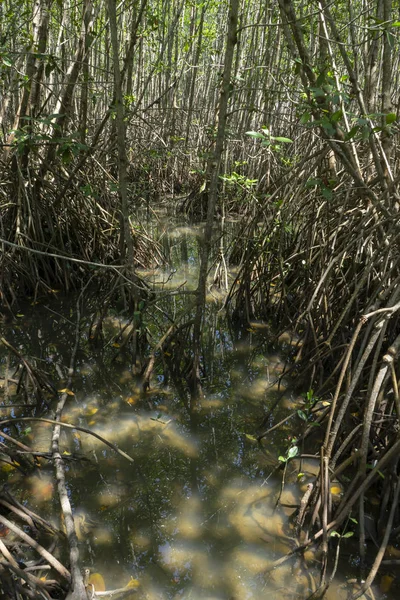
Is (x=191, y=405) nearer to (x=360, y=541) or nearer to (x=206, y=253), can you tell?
(x=206, y=253)

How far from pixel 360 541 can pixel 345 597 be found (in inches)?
7.5

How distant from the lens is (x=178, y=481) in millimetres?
2232

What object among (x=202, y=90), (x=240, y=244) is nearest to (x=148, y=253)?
(x=240, y=244)

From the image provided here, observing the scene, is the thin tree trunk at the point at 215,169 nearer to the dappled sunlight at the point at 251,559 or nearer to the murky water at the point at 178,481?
the murky water at the point at 178,481

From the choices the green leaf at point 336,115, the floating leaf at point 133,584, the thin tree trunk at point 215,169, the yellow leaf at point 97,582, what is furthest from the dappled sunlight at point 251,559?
the green leaf at point 336,115

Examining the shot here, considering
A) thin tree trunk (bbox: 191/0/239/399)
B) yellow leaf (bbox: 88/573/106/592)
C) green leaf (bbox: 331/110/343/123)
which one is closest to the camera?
yellow leaf (bbox: 88/573/106/592)

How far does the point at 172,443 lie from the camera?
2.49 meters

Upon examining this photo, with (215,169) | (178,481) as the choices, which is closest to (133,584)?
(178,481)

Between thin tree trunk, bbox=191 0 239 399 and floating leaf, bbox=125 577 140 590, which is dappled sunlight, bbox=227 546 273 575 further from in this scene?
thin tree trunk, bbox=191 0 239 399

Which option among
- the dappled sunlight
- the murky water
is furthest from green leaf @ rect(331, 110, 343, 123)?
the dappled sunlight

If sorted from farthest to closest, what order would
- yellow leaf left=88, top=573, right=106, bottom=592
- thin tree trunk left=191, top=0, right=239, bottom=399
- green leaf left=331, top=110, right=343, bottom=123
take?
thin tree trunk left=191, top=0, right=239, bottom=399, green leaf left=331, top=110, right=343, bottom=123, yellow leaf left=88, top=573, right=106, bottom=592

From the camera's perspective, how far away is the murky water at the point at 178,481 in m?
1.78

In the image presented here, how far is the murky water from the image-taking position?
1.78 metres

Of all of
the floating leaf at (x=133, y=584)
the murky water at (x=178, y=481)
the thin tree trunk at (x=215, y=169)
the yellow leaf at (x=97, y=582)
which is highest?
the thin tree trunk at (x=215, y=169)
